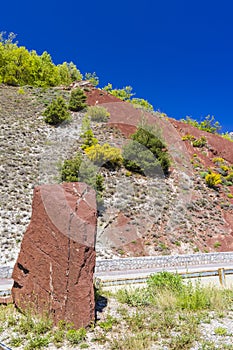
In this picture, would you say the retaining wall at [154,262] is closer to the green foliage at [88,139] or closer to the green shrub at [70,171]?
the green shrub at [70,171]

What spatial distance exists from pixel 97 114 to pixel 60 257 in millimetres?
27896

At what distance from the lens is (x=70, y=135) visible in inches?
1111

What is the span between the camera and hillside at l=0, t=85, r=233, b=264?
1853 centimetres

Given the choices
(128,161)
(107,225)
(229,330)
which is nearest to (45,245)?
(229,330)

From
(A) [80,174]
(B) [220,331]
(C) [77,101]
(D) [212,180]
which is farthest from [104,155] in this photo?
(B) [220,331]

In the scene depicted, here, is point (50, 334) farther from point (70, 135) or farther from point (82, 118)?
point (82, 118)

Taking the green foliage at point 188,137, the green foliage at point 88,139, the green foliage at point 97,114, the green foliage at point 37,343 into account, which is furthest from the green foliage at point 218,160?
the green foliage at point 37,343

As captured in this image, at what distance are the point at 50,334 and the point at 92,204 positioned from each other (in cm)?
228

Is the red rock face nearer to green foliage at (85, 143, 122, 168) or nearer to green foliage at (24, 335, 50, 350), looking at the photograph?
green foliage at (24, 335, 50, 350)

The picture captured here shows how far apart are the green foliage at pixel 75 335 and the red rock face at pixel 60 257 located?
21 centimetres

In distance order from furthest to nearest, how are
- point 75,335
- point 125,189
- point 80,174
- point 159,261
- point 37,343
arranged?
point 125,189
point 80,174
point 159,261
point 75,335
point 37,343

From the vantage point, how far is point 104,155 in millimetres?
24859

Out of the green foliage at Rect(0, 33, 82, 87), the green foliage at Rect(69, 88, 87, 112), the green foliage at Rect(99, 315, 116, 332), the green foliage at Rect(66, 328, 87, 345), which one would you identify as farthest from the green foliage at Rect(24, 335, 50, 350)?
the green foliage at Rect(0, 33, 82, 87)

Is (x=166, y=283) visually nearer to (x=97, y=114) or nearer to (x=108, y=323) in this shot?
(x=108, y=323)
